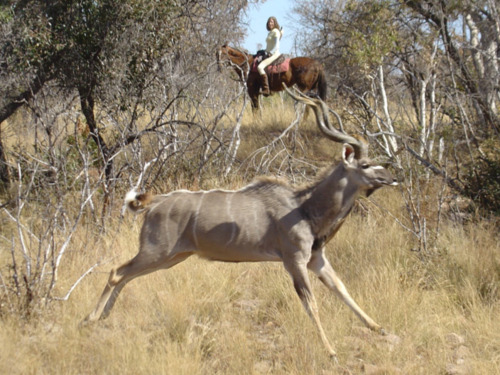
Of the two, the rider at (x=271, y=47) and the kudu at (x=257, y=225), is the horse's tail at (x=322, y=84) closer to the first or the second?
the rider at (x=271, y=47)

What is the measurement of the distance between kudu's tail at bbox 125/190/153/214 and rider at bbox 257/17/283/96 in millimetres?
7590

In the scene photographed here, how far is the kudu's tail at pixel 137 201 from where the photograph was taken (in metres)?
4.27

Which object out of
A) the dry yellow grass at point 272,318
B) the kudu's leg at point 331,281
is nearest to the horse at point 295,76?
the dry yellow grass at point 272,318

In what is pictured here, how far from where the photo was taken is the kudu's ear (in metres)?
4.26

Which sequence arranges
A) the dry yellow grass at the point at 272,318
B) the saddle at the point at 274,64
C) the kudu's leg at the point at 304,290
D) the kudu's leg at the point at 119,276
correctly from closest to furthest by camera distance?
the dry yellow grass at the point at 272,318
the kudu's leg at the point at 304,290
the kudu's leg at the point at 119,276
the saddle at the point at 274,64

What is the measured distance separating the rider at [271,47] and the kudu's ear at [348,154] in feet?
24.3

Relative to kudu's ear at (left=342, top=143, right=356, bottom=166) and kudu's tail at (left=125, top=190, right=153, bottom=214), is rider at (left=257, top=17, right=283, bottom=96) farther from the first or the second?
kudu's tail at (left=125, top=190, right=153, bottom=214)

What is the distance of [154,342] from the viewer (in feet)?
13.2

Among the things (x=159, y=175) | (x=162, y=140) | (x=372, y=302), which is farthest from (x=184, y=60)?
(x=372, y=302)

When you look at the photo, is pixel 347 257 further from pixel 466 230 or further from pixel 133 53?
pixel 133 53

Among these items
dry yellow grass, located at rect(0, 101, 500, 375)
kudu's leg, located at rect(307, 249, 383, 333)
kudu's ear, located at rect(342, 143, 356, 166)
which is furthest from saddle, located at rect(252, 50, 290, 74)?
kudu's leg, located at rect(307, 249, 383, 333)

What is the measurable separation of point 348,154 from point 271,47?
25.2ft

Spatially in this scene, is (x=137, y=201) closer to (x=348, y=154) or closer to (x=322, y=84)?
(x=348, y=154)

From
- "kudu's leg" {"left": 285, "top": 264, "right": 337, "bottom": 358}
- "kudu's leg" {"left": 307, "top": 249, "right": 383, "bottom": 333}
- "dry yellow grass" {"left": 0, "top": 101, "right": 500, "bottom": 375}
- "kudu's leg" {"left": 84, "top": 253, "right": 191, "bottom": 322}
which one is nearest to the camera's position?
"dry yellow grass" {"left": 0, "top": 101, "right": 500, "bottom": 375}
